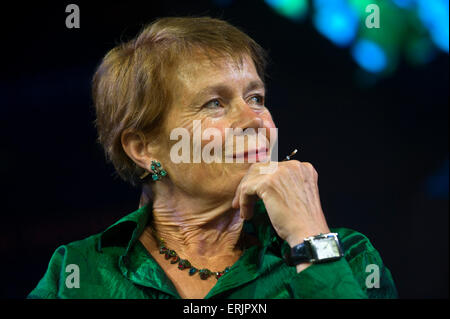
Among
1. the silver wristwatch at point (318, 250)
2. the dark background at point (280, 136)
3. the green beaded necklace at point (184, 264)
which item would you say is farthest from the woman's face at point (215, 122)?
the dark background at point (280, 136)

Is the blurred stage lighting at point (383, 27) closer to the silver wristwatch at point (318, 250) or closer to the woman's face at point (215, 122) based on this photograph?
the woman's face at point (215, 122)

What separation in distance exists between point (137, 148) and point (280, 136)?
797 millimetres

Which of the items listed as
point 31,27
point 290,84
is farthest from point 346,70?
point 31,27

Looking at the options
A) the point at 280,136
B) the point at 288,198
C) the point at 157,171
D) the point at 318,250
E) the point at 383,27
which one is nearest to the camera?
the point at 318,250

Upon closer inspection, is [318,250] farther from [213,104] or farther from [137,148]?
[137,148]

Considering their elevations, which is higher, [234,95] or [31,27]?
[31,27]

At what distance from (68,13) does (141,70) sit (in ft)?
1.93

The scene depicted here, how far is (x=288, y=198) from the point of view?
1696 millimetres

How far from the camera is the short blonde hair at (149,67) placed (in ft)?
6.09

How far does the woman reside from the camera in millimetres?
1728

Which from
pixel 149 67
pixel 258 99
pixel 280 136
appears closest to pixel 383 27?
pixel 280 136

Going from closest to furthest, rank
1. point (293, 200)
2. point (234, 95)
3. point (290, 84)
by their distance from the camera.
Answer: point (293, 200) < point (234, 95) < point (290, 84)

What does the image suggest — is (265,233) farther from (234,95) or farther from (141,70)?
(141,70)

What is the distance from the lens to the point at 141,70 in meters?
1.87
